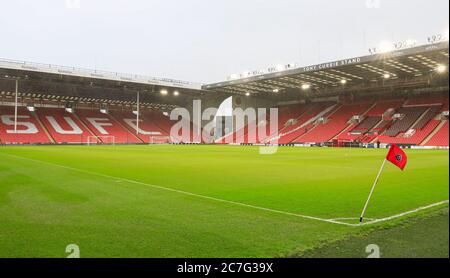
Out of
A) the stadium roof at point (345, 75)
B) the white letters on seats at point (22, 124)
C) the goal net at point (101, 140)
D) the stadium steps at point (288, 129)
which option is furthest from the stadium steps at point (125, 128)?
the stadium steps at point (288, 129)

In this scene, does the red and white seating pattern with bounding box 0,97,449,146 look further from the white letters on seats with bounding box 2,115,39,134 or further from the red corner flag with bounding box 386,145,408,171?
the red corner flag with bounding box 386,145,408,171

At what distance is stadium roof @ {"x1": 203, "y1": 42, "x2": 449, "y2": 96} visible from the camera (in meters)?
38.2

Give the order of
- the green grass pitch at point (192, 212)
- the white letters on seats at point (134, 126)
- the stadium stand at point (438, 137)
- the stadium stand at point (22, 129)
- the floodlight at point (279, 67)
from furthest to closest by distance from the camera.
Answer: the white letters on seats at point (134, 126) → the stadium stand at point (22, 129) → the floodlight at point (279, 67) → the stadium stand at point (438, 137) → the green grass pitch at point (192, 212)

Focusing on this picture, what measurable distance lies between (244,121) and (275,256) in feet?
201

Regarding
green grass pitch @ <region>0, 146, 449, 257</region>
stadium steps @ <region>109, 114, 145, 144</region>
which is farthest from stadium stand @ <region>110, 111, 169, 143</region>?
green grass pitch @ <region>0, 146, 449, 257</region>

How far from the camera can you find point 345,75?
48219 millimetres

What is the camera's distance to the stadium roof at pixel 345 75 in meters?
38.2

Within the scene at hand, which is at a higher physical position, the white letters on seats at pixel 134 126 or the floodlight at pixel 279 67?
the floodlight at pixel 279 67

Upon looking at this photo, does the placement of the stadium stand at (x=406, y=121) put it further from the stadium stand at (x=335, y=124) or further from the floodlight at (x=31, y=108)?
the floodlight at (x=31, y=108)

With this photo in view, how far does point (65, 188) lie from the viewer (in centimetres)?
1002

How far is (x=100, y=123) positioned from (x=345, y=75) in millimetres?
39807

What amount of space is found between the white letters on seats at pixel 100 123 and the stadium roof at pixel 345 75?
18.2 metres

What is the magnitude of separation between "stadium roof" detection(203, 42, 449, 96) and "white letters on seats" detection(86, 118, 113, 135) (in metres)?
18.2

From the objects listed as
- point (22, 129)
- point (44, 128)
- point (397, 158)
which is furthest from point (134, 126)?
point (397, 158)
